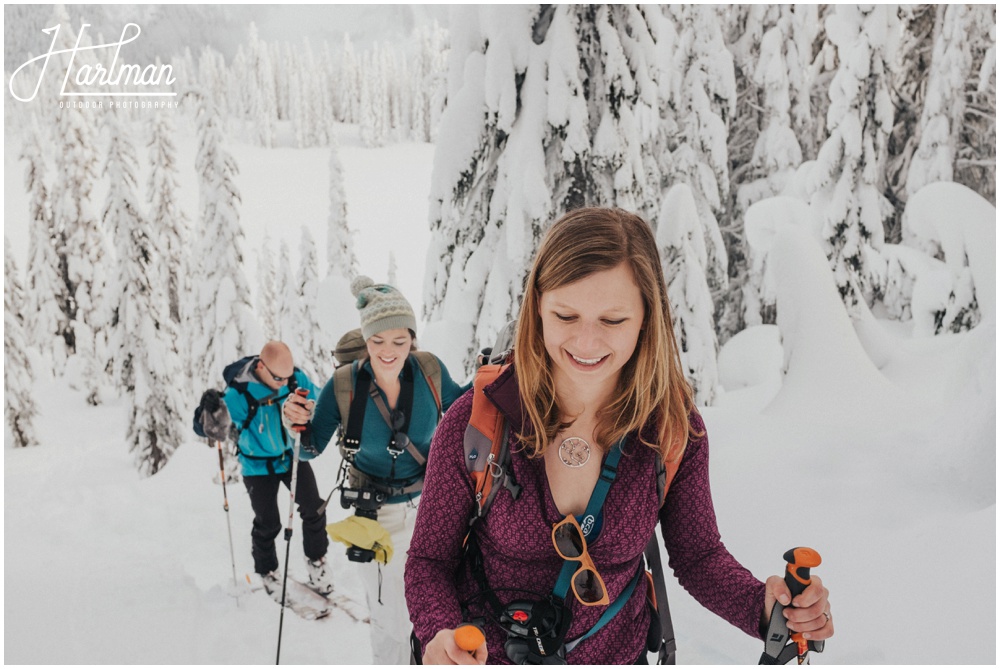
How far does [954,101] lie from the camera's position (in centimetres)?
1372

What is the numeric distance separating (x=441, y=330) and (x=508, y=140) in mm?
3096

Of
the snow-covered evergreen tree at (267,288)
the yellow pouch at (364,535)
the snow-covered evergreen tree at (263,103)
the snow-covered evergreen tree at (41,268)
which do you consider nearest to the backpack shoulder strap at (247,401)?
the yellow pouch at (364,535)

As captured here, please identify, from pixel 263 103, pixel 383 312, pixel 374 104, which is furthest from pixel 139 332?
pixel 383 312

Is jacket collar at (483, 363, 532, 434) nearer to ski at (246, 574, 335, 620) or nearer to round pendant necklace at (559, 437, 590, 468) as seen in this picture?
round pendant necklace at (559, 437, 590, 468)

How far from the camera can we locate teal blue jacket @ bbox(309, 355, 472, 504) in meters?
3.79

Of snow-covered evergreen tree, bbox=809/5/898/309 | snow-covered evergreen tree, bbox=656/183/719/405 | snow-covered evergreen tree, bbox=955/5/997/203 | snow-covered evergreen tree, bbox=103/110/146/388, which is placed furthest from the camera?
snow-covered evergreen tree, bbox=103/110/146/388

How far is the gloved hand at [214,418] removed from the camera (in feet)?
17.2

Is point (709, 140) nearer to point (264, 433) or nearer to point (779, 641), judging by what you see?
point (264, 433)

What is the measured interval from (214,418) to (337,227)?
18231 mm

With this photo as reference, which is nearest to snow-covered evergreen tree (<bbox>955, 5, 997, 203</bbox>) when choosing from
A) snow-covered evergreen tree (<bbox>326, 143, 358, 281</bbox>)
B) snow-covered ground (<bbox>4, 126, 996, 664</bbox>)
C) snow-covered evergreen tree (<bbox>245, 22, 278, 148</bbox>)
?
snow-covered ground (<bbox>4, 126, 996, 664</bbox>)

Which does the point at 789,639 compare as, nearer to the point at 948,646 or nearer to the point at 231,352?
the point at 948,646

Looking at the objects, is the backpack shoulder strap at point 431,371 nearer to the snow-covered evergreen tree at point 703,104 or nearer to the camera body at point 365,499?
the camera body at point 365,499

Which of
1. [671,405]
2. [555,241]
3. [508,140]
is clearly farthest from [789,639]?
[508,140]

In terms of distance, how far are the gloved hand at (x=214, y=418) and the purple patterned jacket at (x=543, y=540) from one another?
163 inches
